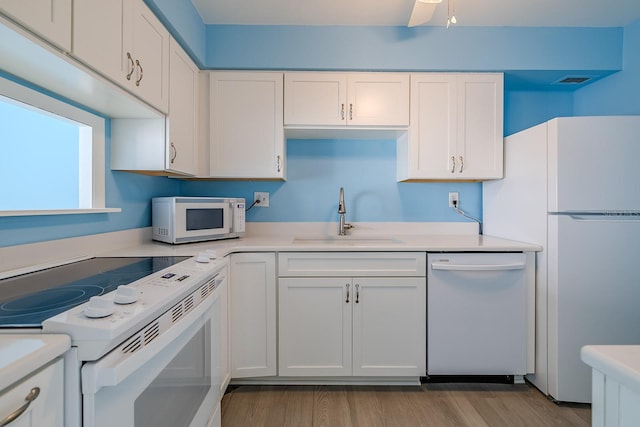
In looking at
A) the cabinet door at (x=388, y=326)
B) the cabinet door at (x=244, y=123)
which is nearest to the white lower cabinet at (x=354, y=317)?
the cabinet door at (x=388, y=326)

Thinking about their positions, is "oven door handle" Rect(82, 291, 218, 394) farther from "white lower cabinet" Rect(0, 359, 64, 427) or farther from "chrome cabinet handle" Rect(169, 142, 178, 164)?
"chrome cabinet handle" Rect(169, 142, 178, 164)

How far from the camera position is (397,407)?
172 cm

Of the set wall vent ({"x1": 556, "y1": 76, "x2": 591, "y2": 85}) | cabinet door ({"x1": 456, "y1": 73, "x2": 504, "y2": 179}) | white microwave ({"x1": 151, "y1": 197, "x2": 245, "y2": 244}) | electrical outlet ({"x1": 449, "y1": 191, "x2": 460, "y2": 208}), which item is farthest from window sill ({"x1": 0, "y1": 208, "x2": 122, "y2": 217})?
wall vent ({"x1": 556, "y1": 76, "x2": 591, "y2": 85})

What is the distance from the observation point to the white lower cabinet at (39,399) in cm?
51

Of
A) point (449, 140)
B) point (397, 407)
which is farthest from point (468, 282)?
point (449, 140)

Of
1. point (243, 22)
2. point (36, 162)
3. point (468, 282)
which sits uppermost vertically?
point (243, 22)

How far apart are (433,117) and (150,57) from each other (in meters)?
1.72

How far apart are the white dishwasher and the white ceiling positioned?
4.99 ft

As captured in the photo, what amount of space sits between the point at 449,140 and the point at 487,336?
127 centimetres

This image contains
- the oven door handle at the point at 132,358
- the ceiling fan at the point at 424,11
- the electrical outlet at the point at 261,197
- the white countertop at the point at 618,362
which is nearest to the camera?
→ the white countertop at the point at 618,362

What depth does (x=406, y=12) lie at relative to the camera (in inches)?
77.4

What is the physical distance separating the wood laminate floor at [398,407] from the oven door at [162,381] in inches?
17.7

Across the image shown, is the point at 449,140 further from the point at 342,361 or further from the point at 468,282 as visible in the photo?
the point at 342,361

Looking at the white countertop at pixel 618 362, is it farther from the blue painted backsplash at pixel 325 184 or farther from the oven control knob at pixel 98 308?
the blue painted backsplash at pixel 325 184
